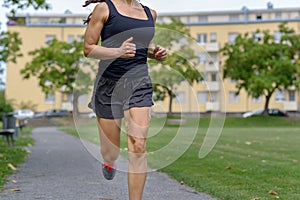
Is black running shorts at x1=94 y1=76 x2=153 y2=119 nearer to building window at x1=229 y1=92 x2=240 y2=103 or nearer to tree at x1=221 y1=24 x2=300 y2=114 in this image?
tree at x1=221 y1=24 x2=300 y2=114

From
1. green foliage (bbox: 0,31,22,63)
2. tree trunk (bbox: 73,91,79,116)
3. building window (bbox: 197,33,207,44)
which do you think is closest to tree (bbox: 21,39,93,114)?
green foliage (bbox: 0,31,22,63)

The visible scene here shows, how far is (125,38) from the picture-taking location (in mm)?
4797

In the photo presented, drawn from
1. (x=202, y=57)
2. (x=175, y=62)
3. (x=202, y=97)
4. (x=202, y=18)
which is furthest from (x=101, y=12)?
(x=202, y=18)

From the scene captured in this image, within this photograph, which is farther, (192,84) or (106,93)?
(192,84)

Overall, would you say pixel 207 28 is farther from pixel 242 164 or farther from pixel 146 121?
pixel 146 121

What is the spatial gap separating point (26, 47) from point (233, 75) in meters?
38.3

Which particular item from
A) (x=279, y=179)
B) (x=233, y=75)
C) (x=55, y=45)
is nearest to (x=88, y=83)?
(x=279, y=179)

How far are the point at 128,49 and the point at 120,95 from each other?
493 mm

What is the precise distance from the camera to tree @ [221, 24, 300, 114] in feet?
163

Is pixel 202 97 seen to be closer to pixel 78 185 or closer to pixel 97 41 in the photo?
pixel 78 185

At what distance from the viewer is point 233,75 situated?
2021 inches

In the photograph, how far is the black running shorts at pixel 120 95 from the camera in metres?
4.80

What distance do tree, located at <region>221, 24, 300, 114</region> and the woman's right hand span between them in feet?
148

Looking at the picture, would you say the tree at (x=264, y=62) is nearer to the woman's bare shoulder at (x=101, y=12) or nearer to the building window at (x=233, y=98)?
the building window at (x=233, y=98)
